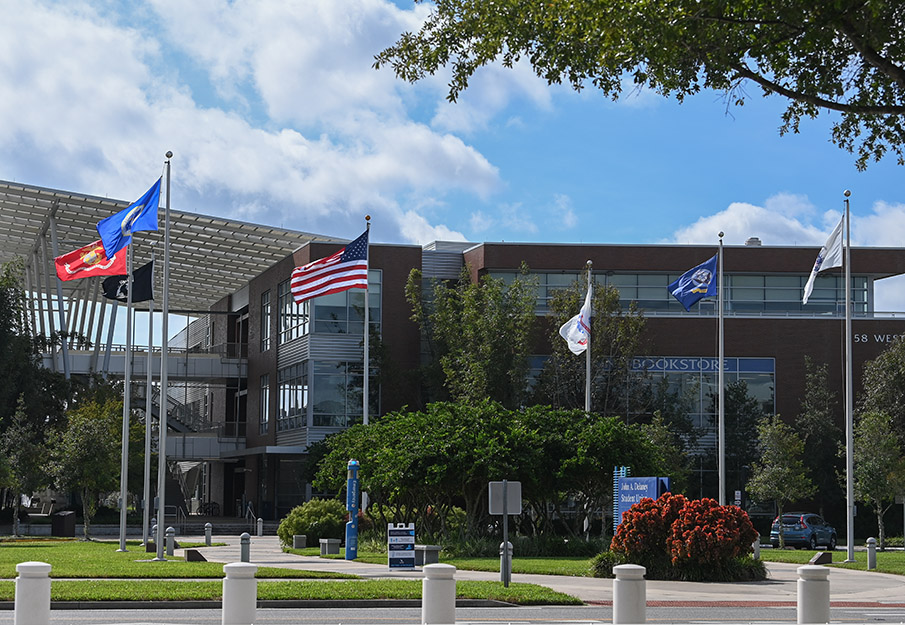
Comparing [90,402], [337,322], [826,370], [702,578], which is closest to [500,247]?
[337,322]

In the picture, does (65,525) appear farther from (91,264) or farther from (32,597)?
(32,597)

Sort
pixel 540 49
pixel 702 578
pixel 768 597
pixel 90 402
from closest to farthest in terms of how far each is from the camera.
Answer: pixel 540 49, pixel 768 597, pixel 702 578, pixel 90 402

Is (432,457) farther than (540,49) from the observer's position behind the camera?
Yes

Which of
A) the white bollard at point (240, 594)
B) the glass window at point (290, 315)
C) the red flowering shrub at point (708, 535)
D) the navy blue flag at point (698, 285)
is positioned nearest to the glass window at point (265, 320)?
the glass window at point (290, 315)

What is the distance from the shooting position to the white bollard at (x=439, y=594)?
15211 millimetres

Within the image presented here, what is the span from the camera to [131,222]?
32344 millimetres

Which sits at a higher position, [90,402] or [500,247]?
A: [500,247]

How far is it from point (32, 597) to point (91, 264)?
22.0m

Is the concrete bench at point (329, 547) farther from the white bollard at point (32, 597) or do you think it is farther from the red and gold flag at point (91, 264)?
the white bollard at point (32, 597)

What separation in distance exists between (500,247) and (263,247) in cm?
1264

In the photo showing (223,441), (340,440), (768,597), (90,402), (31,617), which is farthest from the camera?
(223,441)

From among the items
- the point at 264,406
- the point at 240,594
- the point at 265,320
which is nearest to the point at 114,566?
the point at 240,594

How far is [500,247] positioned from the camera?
2388 inches

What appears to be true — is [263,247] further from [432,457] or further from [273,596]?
[273,596]
